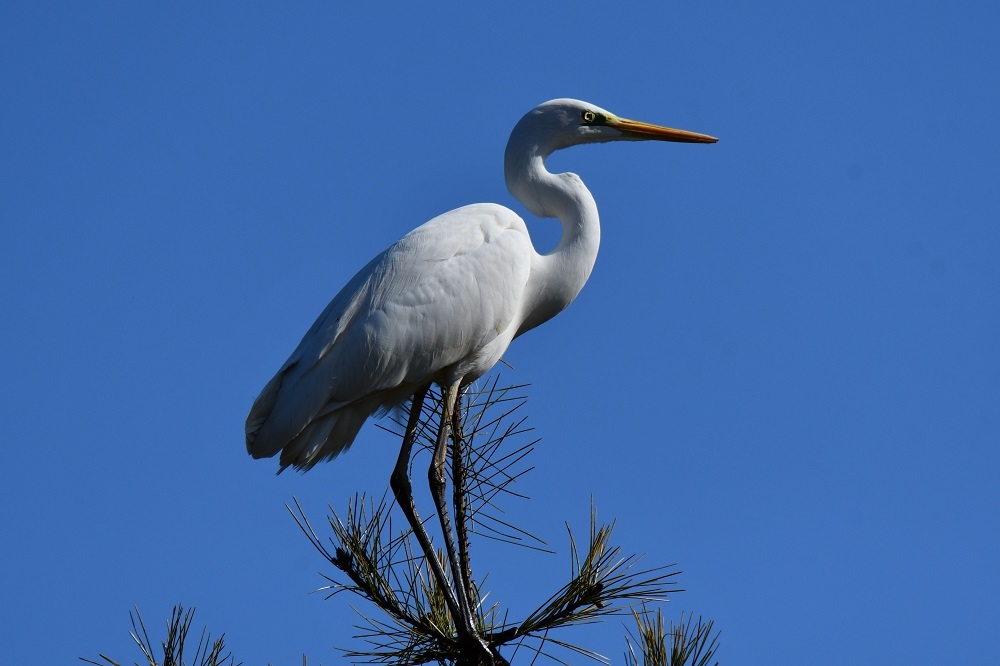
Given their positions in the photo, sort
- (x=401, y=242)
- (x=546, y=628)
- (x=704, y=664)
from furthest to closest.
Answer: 1. (x=401, y=242)
2. (x=546, y=628)
3. (x=704, y=664)

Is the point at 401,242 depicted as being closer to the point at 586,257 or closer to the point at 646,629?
the point at 586,257

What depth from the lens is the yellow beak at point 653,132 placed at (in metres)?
5.08

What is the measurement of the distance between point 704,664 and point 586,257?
2072 millimetres

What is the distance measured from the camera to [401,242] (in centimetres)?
462

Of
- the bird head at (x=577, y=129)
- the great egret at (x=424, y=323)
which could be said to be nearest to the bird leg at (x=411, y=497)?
the great egret at (x=424, y=323)

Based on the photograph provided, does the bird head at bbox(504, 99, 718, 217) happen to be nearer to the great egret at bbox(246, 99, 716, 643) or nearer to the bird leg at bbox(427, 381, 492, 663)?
the great egret at bbox(246, 99, 716, 643)

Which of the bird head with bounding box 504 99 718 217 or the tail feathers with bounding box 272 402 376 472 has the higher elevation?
the bird head with bounding box 504 99 718 217

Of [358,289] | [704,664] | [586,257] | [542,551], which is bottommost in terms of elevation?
[704,664]

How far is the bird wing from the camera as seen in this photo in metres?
4.36

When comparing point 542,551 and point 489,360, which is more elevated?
point 489,360

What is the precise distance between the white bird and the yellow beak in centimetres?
45

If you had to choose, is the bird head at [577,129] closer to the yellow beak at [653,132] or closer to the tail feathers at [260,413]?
the yellow beak at [653,132]

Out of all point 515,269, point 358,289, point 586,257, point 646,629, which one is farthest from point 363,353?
point 646,629

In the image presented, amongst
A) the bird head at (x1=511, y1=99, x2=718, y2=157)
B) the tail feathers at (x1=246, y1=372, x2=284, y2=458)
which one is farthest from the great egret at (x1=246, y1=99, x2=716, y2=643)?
the bird head at (x1=511, y1=99, x2=718, y2=157)
